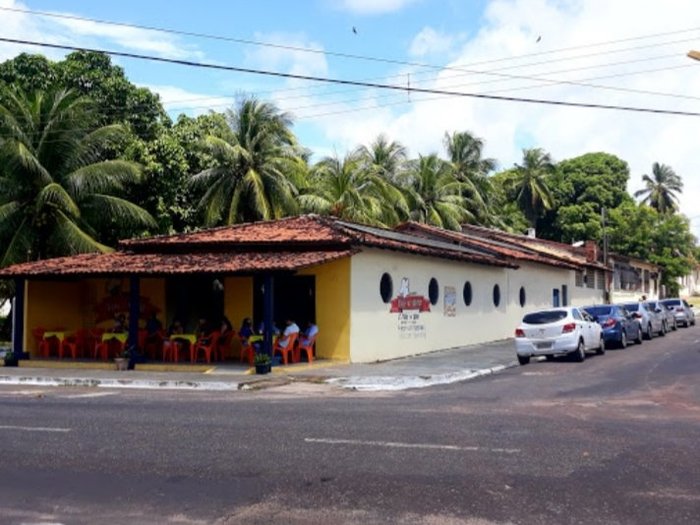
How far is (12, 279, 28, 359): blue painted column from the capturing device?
23.0 meters

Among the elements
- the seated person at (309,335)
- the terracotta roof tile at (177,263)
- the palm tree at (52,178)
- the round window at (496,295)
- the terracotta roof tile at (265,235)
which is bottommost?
the seated person at (309,335)

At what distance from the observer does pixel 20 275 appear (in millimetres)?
22156

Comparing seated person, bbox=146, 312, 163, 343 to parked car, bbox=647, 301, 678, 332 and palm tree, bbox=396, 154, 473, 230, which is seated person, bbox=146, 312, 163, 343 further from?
palm tree, bbox=396, 154, 473, 230

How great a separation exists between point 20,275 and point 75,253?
521cm

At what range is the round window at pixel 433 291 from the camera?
25712 millimetres

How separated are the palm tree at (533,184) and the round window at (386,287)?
1815 inches

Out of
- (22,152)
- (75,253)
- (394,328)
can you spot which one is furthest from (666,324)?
(22,152)

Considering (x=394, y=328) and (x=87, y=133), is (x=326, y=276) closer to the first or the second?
(x=394, y=328)

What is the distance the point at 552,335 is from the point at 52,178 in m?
17.6

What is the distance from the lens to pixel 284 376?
60.4 feet

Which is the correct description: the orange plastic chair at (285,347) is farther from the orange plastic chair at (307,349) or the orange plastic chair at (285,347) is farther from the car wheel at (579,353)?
the car wheel at (579,353)

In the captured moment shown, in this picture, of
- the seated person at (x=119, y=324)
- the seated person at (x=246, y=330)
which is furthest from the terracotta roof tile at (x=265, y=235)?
the seated person at (x=246, y=330)

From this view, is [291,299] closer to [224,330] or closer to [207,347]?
[224,330]

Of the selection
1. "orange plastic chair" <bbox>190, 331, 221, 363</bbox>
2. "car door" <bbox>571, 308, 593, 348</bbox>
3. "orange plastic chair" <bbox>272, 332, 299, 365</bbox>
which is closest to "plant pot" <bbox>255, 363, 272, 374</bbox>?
"orange plastic chair" <bbox>272, 332, 299, 365</bbox>
